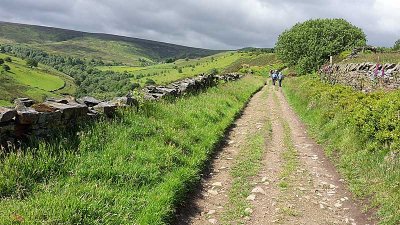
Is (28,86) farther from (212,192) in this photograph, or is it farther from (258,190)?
(258,190)

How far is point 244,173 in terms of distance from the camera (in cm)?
959

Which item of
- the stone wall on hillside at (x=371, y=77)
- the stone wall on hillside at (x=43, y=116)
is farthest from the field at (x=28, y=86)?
the stone wall on hillside at (x=371, y=77)

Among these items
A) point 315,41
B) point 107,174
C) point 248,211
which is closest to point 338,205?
point 248,211

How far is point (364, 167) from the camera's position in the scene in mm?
9203

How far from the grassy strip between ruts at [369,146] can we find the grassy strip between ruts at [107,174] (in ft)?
12.8

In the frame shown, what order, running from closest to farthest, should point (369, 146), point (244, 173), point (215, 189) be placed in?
point (215, 189) → point (244, 173) → point (369, 146)

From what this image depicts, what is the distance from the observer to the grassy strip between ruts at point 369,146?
7.50 metres

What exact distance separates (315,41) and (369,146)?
54.3 meters

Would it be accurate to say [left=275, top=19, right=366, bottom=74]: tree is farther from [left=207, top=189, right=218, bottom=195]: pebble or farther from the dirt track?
[left=207, top=189, right=218, bottom=195]: pebble

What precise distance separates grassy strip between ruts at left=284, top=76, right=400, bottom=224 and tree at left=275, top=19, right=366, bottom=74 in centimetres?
4509

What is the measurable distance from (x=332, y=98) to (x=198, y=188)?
11.3 m

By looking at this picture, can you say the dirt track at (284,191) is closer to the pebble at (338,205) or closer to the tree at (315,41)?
Result: the pebble at (338,205)

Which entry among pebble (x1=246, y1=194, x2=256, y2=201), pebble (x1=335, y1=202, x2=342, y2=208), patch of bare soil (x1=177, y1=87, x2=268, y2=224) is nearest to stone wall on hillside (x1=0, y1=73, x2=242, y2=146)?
patch of bare soil (x1=177, y1=87, x2=268, y2=224)

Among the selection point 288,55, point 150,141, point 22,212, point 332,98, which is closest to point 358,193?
point 150,141
